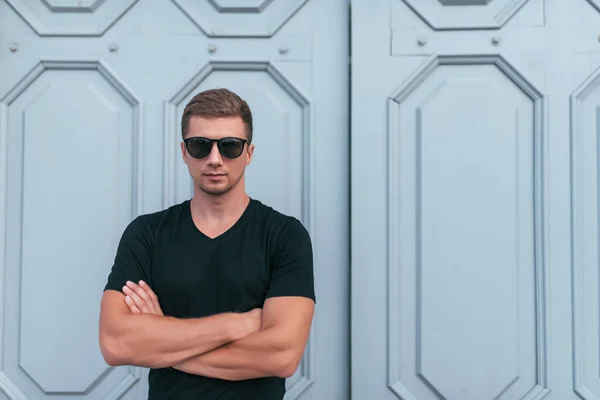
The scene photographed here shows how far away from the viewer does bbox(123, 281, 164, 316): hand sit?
4.78 feet

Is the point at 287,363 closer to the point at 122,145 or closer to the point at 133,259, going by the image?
the point at 133,259

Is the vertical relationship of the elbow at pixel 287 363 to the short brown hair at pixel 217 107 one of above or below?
below

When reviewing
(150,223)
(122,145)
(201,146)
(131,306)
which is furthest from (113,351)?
(122,145)

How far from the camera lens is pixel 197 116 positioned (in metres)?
1.50

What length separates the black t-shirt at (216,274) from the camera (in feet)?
4.76

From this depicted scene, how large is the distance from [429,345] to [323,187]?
684mm

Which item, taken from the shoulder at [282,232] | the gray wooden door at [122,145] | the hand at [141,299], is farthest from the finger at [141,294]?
the gray wooden door at [122,145]

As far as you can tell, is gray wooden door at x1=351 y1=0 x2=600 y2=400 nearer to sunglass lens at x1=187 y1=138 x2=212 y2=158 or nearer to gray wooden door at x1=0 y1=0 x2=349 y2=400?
gray wooden door at x1=0 y1=0 x2=349 y2=400

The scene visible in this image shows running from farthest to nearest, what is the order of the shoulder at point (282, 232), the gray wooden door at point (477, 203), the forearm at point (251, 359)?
the gray wooden door at point (477, 203)
the shoulder at point (282, 232)
the forearm at point (251, 359)

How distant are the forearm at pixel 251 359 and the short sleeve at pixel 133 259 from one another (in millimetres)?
286

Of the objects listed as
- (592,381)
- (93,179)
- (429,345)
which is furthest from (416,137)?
(93,179)

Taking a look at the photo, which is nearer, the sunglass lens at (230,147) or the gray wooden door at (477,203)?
the sunglass lens at (230,147)

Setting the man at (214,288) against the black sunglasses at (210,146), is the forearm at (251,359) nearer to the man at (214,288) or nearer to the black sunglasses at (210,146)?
the man at (214,288)

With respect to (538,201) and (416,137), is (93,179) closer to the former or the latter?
(416,137)
